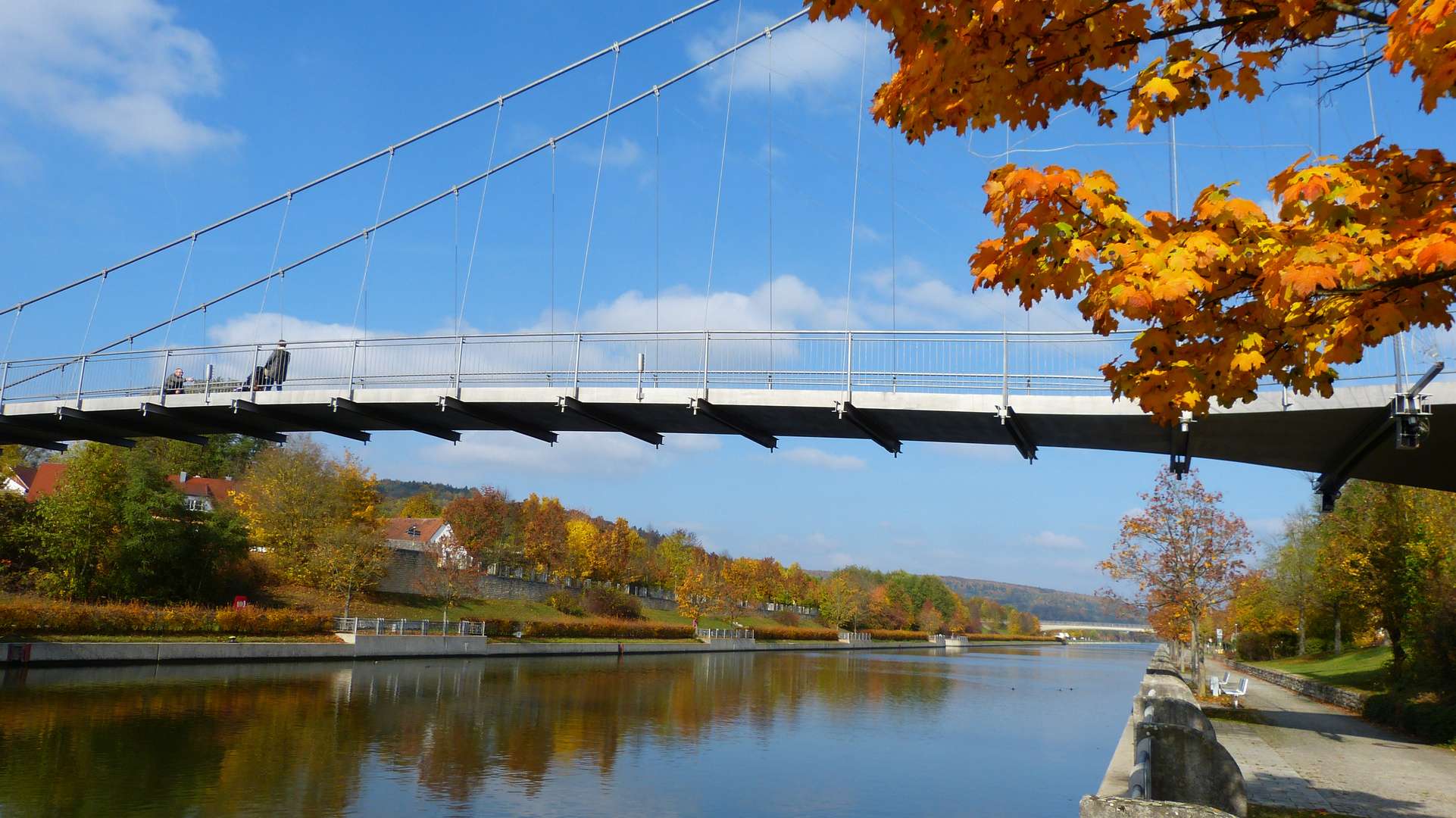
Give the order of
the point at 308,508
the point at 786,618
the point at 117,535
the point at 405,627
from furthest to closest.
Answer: the point at 786,618 < the point at 308,508 < the point at 405,627 < the point at 117,535

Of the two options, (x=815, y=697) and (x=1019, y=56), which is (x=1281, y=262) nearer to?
(x=1019, y=56)

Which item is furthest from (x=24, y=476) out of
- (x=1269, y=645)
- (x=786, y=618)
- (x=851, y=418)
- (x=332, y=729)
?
(x=1269, y=645)

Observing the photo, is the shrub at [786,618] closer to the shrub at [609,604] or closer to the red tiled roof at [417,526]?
the shrub at [609,604]

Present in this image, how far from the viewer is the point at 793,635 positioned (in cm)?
9331

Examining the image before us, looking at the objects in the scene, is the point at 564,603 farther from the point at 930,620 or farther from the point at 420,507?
the point at 930,620

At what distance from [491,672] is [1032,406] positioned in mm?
29578

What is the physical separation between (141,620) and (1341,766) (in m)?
36.2

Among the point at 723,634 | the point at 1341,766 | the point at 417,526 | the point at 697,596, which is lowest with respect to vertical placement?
the point at 723,634

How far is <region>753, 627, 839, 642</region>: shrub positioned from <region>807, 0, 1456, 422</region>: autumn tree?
80.2 m

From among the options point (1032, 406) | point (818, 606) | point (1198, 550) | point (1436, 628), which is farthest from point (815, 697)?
point (818, 606)

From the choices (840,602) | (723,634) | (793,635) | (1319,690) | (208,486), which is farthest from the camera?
(840,602)

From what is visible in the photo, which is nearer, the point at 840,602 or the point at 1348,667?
the point at 1348,667

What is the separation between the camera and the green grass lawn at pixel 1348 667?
30.3 meters

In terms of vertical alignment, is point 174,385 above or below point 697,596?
above
